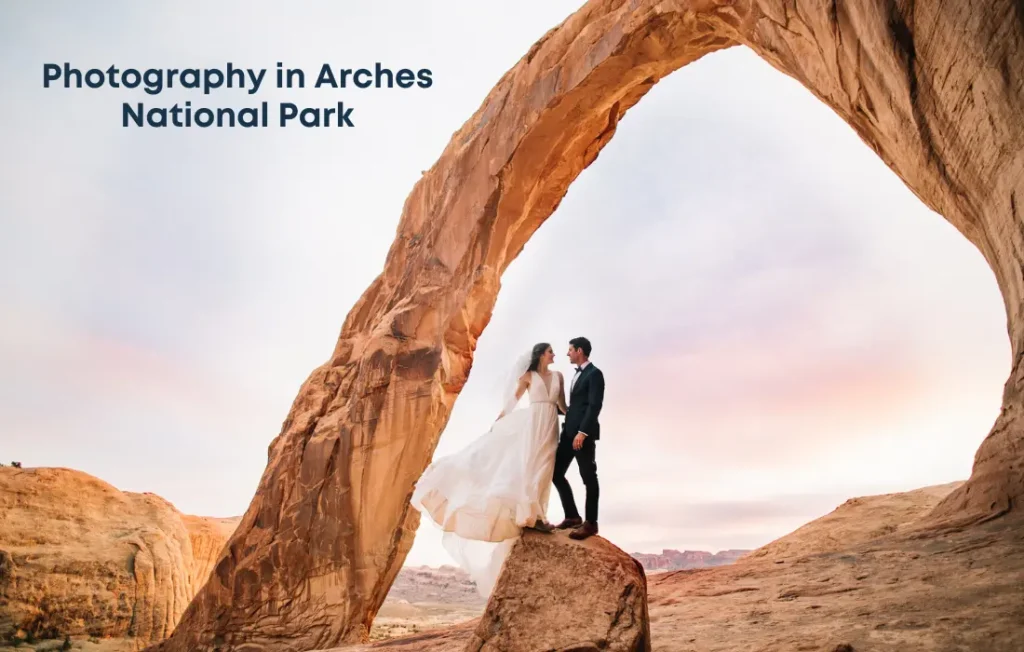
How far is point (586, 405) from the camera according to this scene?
5.90m

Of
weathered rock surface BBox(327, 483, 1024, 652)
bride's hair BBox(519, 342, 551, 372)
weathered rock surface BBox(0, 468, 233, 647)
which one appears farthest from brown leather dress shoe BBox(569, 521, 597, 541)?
weathered rock surface BBox(0, 468, 233, 647)

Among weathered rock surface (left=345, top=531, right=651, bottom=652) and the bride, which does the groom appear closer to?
the bride

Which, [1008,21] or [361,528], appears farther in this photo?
[361,528]

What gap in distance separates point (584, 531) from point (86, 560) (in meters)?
14.8

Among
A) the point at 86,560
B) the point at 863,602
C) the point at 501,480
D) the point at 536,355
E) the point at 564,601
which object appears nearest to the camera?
the point at 564,601

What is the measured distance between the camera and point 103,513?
58.4 ft

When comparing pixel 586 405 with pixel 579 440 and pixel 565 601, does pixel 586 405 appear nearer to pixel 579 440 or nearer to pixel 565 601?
pixel 579 440

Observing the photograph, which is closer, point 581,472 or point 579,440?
point 579,440

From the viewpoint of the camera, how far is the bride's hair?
6098 mm

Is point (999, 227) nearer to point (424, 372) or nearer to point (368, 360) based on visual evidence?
point (424, 372)

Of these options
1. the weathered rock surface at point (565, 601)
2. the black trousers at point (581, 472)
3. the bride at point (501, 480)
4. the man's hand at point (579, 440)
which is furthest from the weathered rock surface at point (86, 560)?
the man's hand at point (579, 440)

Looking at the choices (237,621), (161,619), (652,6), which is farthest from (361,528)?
(652,6)

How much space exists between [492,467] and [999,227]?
253 inches

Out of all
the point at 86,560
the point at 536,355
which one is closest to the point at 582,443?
the point at 536,355
